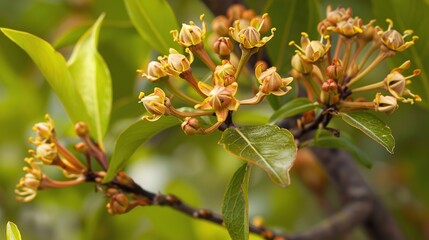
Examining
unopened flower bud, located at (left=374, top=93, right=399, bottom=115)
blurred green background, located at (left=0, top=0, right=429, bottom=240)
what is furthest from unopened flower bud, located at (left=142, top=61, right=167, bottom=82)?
blurred green background, located at (left=0, top=0, right=429, bottom=240)

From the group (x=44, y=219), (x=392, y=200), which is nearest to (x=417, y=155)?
(x=392, y=200)

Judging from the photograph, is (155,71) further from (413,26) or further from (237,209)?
(413,26)

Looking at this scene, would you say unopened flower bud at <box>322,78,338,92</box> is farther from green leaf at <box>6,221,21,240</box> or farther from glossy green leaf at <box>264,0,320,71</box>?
green leaf at <box>6,221,21,240</box>

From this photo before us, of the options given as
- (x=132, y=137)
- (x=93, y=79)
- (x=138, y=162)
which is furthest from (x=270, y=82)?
(x=138, y=162)

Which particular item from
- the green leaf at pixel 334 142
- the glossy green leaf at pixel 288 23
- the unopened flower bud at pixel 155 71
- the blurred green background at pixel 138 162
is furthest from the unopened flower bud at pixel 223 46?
the blurred green background at pixel 138 162

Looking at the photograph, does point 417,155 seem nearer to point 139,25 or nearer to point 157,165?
point 157,165
